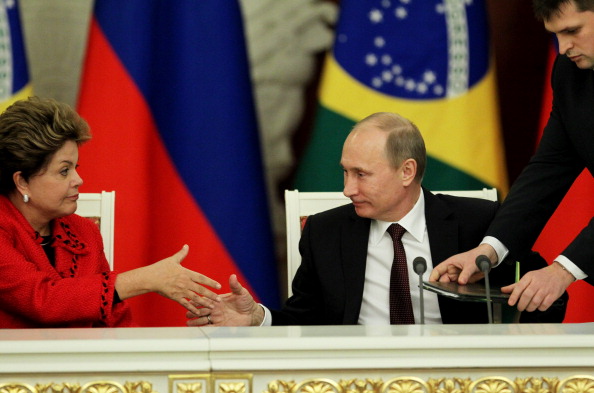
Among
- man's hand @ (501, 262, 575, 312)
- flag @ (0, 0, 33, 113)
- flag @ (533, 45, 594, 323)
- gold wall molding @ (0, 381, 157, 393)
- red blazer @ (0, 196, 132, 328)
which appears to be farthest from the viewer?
flag @ (533, 45, 594, 323)

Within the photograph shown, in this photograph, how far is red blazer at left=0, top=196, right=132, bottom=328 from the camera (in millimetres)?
2367

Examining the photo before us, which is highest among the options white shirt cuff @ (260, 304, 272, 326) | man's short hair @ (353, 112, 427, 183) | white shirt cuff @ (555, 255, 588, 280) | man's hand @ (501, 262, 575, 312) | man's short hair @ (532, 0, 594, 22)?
man's short hair @ (532, 0, 594, 22)

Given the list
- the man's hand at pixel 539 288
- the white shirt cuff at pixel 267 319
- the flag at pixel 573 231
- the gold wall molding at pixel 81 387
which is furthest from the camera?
the flag at pixel 573 231

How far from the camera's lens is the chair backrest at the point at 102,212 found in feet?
9.84

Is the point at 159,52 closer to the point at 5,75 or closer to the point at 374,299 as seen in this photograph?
the point at 5,75

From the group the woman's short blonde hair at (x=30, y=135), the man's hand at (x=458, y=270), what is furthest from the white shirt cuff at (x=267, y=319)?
the woman's short blonde hair at (x=30, y=135)

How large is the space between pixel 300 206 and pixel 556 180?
2.91 ft

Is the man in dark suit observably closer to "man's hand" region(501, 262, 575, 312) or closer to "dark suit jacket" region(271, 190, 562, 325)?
"dark suit jacket" region(271, 190, 562, 325)

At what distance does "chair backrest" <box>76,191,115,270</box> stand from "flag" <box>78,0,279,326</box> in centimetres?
69

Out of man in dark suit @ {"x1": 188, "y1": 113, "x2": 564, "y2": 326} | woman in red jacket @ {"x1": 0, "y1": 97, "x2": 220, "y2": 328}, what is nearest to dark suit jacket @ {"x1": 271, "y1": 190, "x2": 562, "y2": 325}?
man in dark suit @ {"x1": 188, "y1": 113, "x2": 564, "y2": 326}

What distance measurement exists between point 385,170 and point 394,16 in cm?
131

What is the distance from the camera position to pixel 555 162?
270cm

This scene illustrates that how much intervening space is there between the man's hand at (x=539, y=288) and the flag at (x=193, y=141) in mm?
1703

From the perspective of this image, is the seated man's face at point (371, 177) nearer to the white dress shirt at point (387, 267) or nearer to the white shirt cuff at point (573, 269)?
the white dress shirt at point (387, 267)
